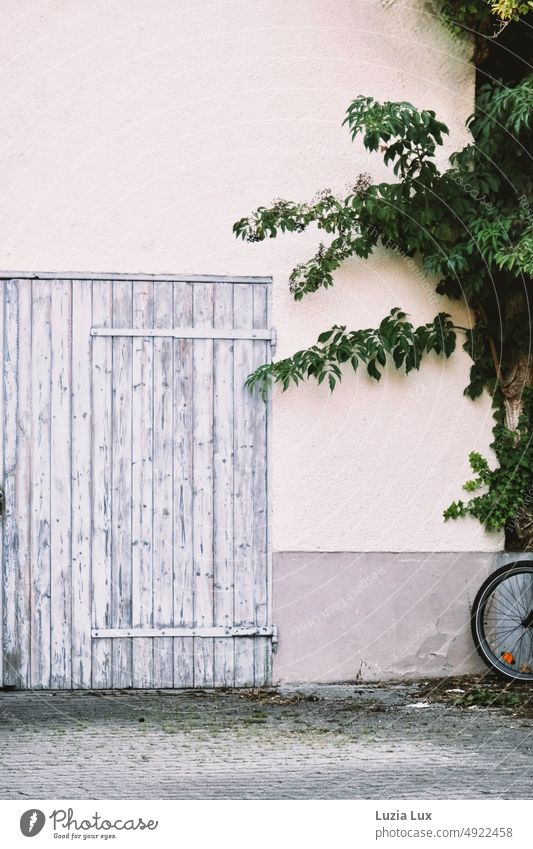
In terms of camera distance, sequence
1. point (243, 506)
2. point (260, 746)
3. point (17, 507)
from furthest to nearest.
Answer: point (243, 506) → point (17, 507) → point (260, 746)

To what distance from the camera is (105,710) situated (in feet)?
19.9

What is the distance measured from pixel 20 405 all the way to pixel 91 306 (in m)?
0.68

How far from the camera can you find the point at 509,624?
6738 mm

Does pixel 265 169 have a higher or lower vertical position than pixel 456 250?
higher

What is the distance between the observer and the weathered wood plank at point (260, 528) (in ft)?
21.8

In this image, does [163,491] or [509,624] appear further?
[509,624]

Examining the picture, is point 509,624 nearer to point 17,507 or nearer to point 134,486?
point 134,486

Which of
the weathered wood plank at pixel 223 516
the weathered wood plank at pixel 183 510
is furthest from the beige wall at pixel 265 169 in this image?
the weathered wood plank at pixel 183 510

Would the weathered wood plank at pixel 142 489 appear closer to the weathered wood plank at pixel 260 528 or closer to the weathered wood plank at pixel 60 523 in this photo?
the weathered wood plank at pixel 60 523

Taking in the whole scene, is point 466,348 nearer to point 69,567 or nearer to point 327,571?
point 327,571

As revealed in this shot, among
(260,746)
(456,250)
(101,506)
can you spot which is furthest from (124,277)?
(260,746)

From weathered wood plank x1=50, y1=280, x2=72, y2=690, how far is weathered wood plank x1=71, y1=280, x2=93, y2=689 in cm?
3

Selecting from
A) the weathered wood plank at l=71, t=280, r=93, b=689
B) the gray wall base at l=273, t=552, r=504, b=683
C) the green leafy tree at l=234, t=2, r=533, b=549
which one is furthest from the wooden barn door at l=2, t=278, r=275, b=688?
the green leafy tree at l=234, t=2, r=533, b=549

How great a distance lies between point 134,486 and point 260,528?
751 millimetres
